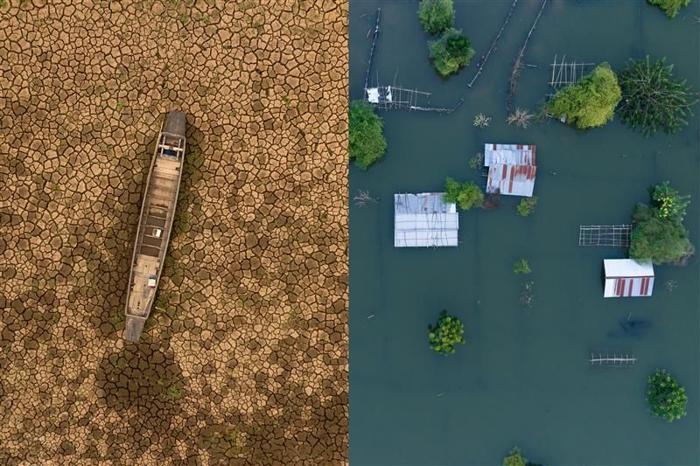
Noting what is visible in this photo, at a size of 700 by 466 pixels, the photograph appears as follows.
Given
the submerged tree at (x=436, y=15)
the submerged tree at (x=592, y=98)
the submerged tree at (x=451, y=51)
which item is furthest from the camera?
the submerged tree at (x=436, y=15)

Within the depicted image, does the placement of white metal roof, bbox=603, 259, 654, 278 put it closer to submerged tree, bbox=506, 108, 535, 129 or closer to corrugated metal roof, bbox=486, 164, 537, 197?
corrugated metal roof, bbox=486, 164, 537, 197

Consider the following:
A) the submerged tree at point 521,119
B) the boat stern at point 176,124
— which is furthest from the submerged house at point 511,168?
the boat stern at point 176,124

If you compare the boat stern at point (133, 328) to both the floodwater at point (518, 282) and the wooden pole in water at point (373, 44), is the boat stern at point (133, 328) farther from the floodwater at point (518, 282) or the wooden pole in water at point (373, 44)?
the wooden pole in water at point (373, 44)

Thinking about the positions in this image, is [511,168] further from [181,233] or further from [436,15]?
[181,233]

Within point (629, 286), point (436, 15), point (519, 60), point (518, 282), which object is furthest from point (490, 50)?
point (629, 286)

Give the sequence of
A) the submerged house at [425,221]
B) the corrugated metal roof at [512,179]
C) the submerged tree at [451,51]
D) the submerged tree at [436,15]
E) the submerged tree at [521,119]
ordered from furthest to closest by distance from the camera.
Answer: the submerged tree at [521,119]
the submerged house at [425,221]
the corrugated metal roof at [512,179]
the submerged tree at [436,15]
the submerged tree at [451,51]

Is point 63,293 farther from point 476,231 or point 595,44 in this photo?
point 595,44

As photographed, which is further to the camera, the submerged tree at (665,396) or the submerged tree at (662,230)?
the submerged tree at (665,396)
